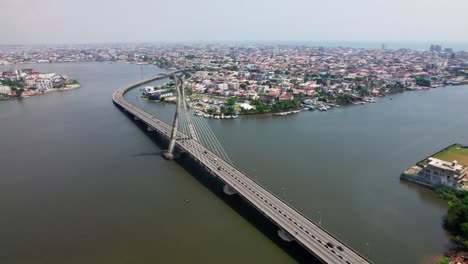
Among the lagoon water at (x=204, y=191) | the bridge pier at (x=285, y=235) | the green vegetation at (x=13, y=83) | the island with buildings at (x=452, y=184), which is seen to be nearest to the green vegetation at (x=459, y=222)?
the island with buildings at (x=452, y=184)

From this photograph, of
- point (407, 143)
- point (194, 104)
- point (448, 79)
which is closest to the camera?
point (407, 143)

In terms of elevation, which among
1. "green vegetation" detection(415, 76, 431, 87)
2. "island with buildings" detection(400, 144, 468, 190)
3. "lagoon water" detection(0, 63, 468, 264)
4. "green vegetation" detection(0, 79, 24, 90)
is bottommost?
"lagoon water" detection(0, 63, 468, 264)

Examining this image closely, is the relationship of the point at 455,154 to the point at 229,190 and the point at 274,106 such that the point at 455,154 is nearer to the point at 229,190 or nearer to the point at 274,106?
the point at 229,190

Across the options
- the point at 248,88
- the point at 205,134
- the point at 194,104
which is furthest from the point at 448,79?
the point at 205,134

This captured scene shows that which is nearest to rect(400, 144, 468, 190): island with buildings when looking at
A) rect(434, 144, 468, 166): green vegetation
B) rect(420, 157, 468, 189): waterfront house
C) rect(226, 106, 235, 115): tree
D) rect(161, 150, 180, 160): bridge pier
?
rect(420, 157, 468, 189): waterfront house

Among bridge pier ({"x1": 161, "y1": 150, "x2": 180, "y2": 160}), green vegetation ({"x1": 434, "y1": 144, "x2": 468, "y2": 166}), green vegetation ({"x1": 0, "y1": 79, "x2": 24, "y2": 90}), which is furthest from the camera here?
green vegetation ({"x1": 0, "y1": 79, "x2": 24, "y2": 90})

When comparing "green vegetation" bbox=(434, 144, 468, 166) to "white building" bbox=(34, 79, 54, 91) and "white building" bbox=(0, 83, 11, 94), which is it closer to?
"white building" bbox=(0, 83, 11, 94)

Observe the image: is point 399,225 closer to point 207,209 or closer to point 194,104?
point 207,209
